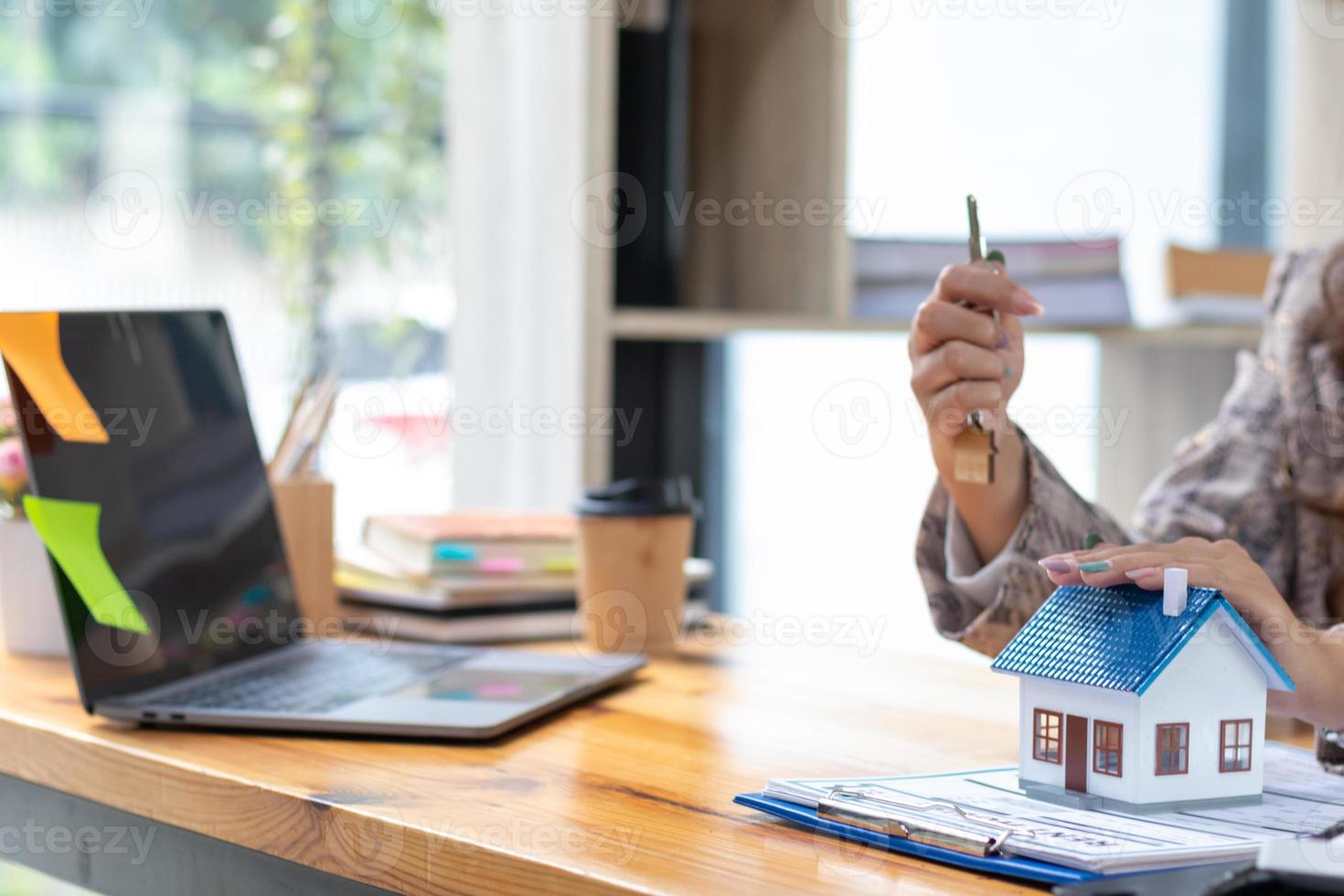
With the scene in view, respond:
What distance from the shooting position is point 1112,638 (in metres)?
0.67

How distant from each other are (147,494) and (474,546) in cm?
32

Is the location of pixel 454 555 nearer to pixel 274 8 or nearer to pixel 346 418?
pixel 346 418

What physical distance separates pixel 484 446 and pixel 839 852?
1.37m

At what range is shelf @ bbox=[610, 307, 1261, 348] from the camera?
5.87 ft

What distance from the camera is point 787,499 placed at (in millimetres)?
2053

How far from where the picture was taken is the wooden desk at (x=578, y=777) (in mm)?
619

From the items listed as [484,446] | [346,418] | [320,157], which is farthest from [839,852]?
[320,157]

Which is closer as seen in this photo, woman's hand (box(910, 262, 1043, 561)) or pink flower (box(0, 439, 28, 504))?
woman's hand (box(910, 262, 1043, 561))
